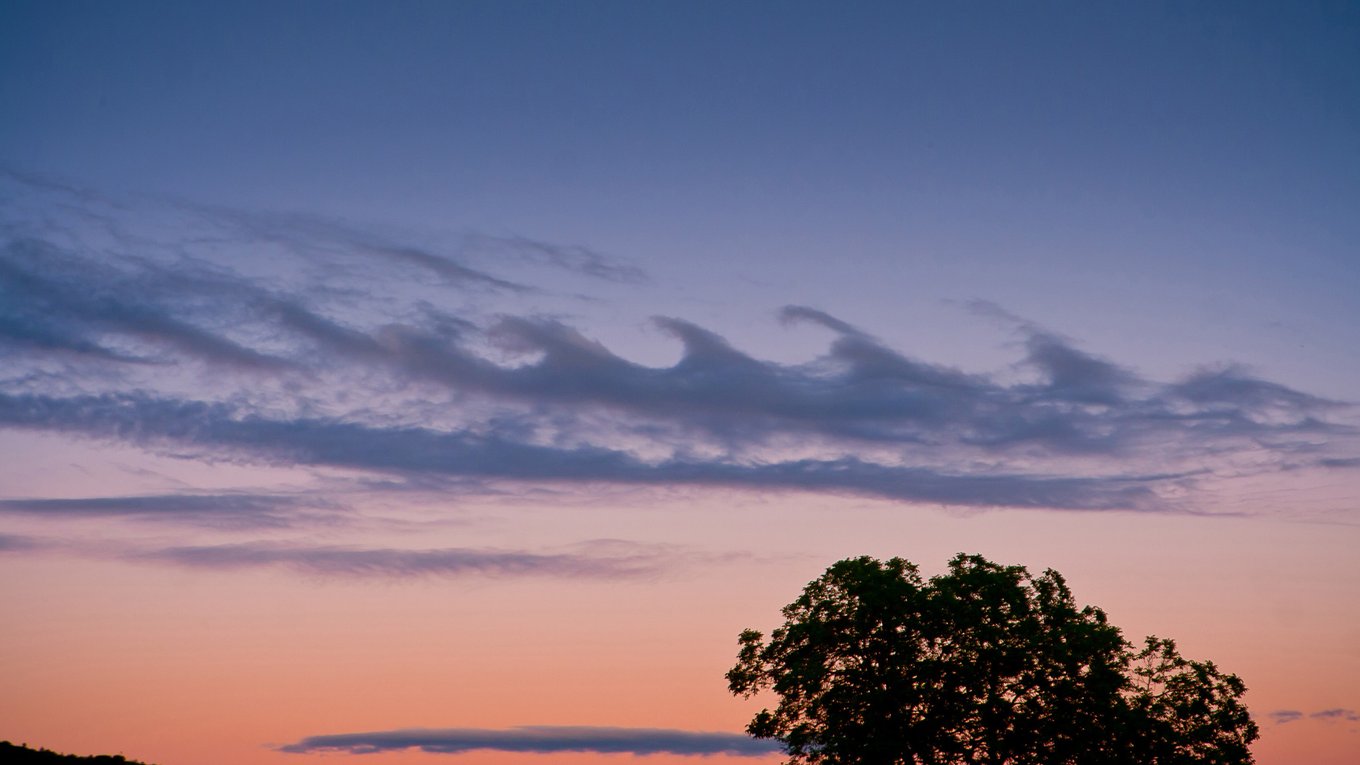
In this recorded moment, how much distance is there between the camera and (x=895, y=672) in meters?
48.3

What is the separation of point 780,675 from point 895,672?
5443 mm

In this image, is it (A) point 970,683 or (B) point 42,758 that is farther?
(A) point 970,683

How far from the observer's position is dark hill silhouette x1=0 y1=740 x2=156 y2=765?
26.9 m

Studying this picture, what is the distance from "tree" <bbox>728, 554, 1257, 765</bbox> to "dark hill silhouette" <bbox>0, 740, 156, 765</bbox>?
28420 millimetres

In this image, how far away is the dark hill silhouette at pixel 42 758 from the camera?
26891mm

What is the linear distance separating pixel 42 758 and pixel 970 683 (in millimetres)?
34690

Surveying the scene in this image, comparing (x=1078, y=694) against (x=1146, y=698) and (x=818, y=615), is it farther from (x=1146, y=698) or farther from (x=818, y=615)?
(x=818, y=615)

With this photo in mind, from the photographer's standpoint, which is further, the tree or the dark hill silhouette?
the tree

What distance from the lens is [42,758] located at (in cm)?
2741

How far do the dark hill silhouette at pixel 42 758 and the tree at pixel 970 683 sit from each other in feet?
93.2

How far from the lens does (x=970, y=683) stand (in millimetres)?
48688

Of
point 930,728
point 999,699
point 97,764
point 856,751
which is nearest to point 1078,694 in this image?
point 999,699

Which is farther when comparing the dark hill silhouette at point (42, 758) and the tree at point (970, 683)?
the tree at point (970, 683)

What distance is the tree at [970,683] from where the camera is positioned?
158ft
